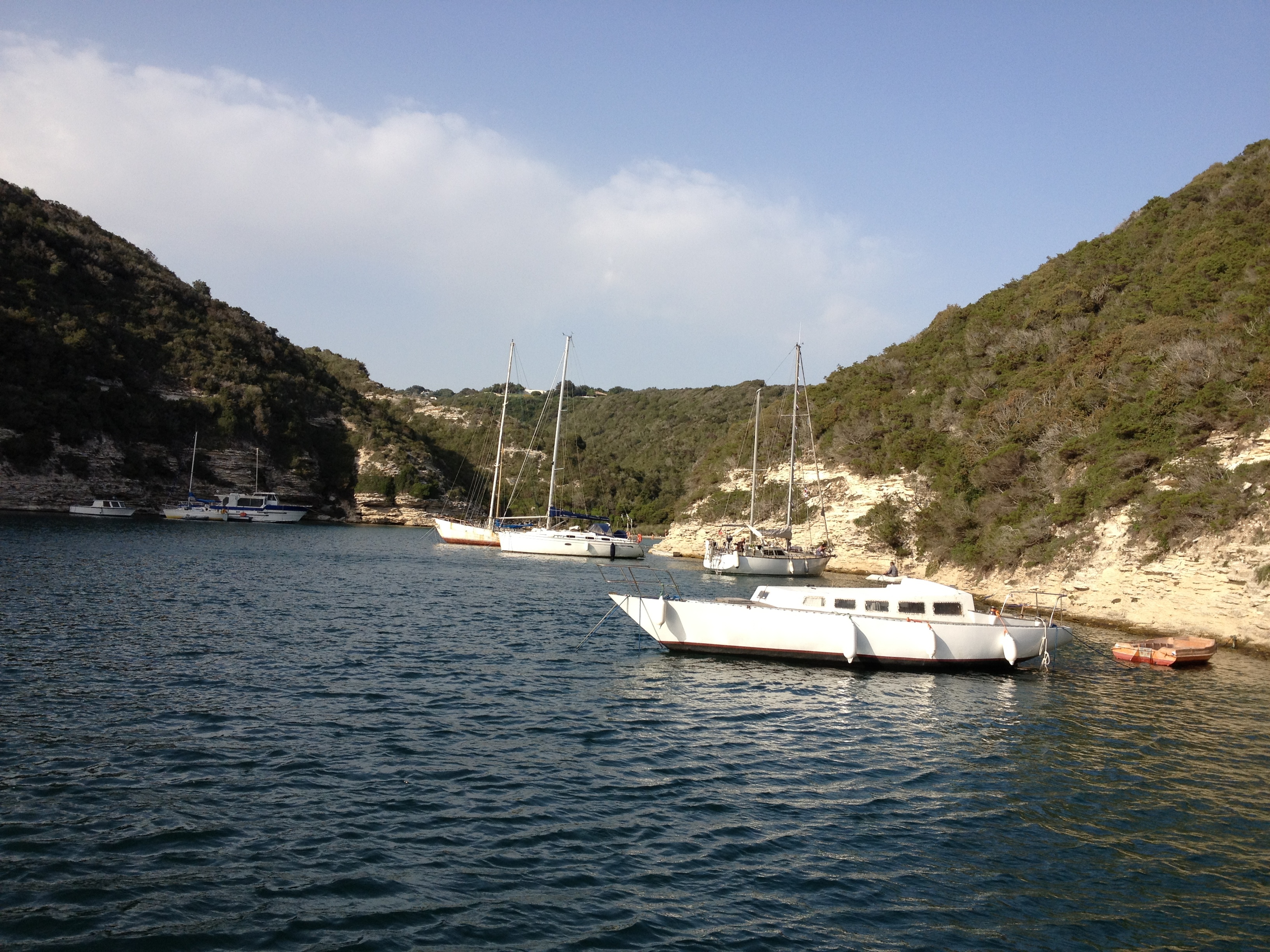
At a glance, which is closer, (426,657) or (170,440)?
(426,657)

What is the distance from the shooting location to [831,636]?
23125mm

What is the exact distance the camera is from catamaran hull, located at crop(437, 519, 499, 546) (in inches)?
2894

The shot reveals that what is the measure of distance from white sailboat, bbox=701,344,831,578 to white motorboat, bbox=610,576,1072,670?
31.2 meters

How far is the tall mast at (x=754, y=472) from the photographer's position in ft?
195

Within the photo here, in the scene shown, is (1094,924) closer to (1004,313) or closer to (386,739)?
(386,739)

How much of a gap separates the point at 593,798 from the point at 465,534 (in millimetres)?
64521

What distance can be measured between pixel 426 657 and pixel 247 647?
4.81 meters

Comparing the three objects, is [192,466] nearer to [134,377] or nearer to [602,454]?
[134,377]

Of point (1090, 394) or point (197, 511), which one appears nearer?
point (1090, 394)

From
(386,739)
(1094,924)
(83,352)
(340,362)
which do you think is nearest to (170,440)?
(83,352)

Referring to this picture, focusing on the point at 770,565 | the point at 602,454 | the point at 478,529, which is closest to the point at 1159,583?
the point at 770,565

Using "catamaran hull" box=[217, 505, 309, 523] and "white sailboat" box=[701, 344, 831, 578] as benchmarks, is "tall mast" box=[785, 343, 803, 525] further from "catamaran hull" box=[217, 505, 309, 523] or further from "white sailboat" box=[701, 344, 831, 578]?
"catamaran hull" box=[217, 505, 309, 523]

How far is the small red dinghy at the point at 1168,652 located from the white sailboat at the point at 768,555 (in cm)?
2997

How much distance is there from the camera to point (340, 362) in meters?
172
